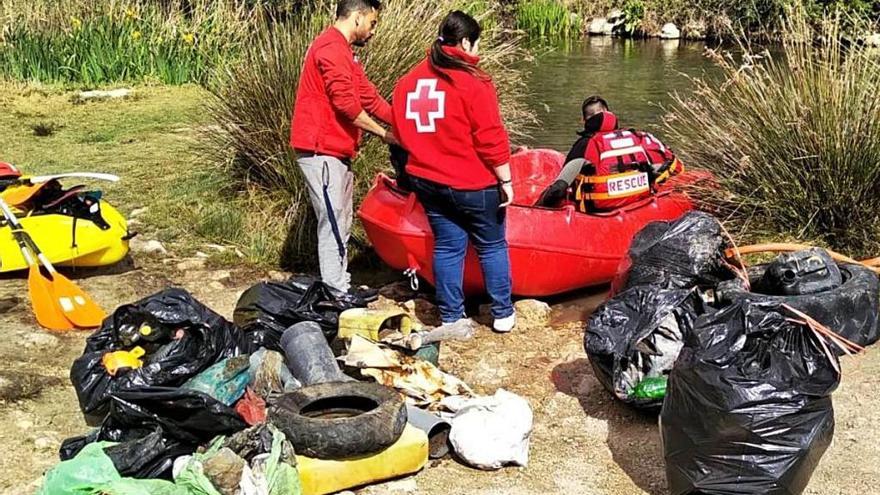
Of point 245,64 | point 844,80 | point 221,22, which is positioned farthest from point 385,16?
point 221,22

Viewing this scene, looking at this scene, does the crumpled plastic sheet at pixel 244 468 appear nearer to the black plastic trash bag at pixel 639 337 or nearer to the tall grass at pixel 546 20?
the black plastic trash bag at pixel 639 337

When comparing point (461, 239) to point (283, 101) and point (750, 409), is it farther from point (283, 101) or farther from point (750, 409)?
point (283, 101)

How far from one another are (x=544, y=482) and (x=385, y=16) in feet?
15.4

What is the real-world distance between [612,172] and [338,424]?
2873 millimetres

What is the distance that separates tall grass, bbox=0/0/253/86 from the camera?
1230 cm

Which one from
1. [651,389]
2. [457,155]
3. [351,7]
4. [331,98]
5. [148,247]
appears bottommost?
[148,247]

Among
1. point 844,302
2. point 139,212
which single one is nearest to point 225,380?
point 844,302

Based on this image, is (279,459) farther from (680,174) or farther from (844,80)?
(844,80)

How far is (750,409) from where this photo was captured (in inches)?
132

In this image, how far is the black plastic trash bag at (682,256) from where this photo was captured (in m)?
5.05

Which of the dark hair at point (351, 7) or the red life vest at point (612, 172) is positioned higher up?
the dark hair at point (351, 7)

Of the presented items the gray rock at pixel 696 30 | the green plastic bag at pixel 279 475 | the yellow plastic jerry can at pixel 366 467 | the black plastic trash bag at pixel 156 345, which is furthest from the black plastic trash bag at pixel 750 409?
the gray rock at pixel 696 30

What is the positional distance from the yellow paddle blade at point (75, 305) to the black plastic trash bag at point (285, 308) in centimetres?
89

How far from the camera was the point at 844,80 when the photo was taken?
6047mm
